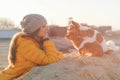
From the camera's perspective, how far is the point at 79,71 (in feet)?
21.3

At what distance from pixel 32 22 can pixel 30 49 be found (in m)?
0.41

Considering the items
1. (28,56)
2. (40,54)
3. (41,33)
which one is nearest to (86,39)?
(41,33)

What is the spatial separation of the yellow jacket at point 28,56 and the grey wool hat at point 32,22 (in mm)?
156

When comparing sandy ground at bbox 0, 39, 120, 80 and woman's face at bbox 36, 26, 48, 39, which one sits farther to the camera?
woman's face at bbox 36, 26, 48, 39

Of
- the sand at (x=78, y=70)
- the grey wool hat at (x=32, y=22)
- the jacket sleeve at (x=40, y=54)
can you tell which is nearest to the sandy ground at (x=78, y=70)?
the sand at (x=78, y=70)

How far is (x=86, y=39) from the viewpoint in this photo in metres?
7.59

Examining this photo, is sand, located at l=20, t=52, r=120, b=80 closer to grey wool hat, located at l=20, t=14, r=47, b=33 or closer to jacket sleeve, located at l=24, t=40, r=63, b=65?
jacket sleeve, located at l=24, t=40, r=63, b=65

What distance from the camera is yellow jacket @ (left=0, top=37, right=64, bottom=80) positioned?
7000 millimetres

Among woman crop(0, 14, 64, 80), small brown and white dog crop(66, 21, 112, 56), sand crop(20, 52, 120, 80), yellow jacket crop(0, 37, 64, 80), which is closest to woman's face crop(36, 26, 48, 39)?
woman crop(0, 14, 64, 80)

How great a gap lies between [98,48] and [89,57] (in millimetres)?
343

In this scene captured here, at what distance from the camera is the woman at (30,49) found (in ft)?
23.0

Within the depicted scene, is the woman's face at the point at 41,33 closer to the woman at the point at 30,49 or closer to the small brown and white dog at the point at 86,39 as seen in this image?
the woman at the point at 30,49

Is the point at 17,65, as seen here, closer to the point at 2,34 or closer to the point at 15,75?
the point at 15,75

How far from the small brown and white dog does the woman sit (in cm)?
60
